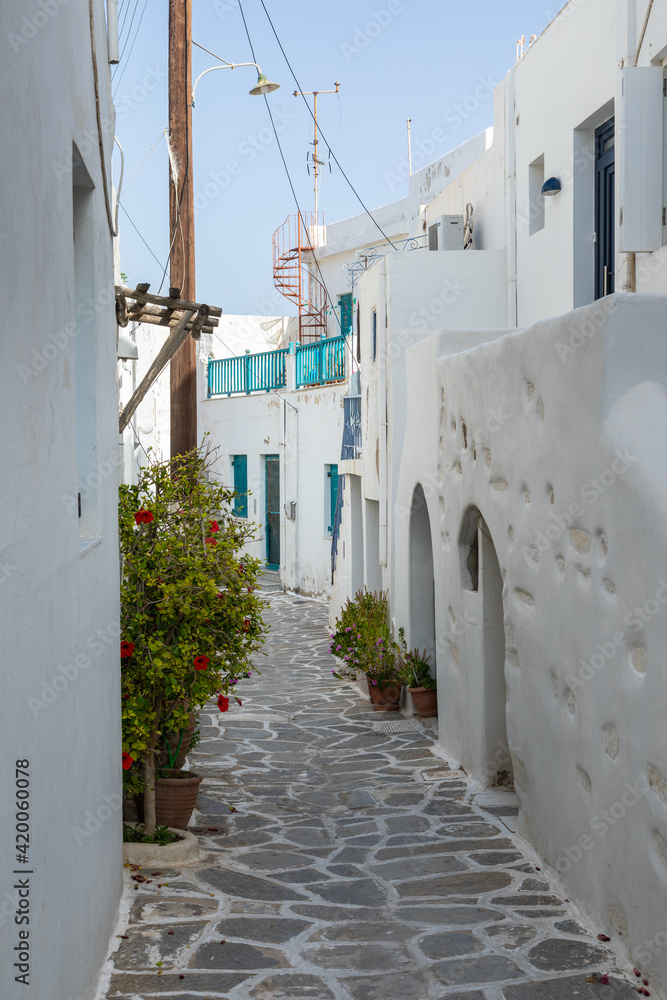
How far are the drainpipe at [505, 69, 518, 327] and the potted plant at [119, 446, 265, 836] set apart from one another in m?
5.97

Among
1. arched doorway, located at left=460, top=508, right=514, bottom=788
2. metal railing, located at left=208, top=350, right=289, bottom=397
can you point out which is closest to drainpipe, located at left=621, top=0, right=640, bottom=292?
arched doorway, located at left=460, top=508, right=514, bottom=788

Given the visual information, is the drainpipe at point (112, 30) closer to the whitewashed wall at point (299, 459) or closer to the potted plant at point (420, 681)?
the potted plant at point (420, 681)

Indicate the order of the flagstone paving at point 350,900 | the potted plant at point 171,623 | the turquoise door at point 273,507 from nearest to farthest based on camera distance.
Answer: the flagstone paving at point 350,900
the potted plant at point 171,623
the turquoise door at point 273,507

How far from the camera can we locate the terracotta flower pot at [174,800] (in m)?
6.83

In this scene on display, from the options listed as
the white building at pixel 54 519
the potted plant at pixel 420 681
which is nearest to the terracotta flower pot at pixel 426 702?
the potted plant at pixel 420 681

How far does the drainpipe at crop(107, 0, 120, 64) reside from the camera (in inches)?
228

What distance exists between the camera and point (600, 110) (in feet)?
28.6

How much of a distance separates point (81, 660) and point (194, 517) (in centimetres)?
290

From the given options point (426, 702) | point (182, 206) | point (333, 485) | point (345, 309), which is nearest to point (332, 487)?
point (333, 485)

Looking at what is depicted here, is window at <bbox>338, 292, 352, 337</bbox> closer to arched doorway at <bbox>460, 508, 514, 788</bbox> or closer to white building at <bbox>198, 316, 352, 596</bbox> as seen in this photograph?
white building at <bbox>198, 316, 352, 596</bbox>

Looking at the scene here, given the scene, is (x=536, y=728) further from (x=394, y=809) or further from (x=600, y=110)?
(x=600, y=110)

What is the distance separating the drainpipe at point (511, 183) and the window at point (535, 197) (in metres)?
0.41

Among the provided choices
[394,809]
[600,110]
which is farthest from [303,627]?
[600,110]

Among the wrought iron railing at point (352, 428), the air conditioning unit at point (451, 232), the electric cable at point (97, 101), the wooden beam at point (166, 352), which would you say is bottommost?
the wrought iron railing at point (352, 428)
